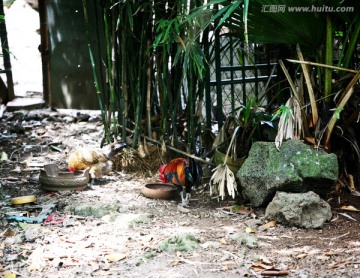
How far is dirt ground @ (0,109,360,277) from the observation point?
359cm

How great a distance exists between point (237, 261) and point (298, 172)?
1.15 metres

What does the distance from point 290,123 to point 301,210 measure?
824 mm

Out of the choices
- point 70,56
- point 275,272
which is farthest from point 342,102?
point 70,56

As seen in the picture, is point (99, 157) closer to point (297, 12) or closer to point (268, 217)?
point (268, 217)

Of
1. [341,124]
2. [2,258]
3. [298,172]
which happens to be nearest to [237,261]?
[298,172]

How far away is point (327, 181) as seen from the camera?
14.9ft

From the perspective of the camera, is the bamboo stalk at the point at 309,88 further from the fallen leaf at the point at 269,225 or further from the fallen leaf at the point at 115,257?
the fallen leaf at the point at 115,257

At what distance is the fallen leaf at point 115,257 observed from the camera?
146 inches

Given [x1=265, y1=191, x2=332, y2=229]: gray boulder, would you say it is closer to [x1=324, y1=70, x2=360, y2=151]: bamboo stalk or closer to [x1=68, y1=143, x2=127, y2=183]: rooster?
[x1=324, y1=70, x2=360, y2=151]: bamboo stalk

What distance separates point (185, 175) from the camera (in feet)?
16.2

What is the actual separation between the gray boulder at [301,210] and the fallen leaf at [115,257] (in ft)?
4.23

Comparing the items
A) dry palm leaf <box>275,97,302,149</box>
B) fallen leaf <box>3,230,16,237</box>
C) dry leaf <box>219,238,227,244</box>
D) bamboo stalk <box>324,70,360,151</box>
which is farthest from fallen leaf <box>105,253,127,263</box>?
bamboo stalk <box>324,70,360,151</box>

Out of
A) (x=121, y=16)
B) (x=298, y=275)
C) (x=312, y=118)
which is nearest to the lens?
(x=298, y=275)

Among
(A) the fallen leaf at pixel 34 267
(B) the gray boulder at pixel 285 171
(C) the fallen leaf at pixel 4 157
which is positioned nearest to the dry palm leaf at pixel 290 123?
(B) the gray boulder at pixel 285 171
